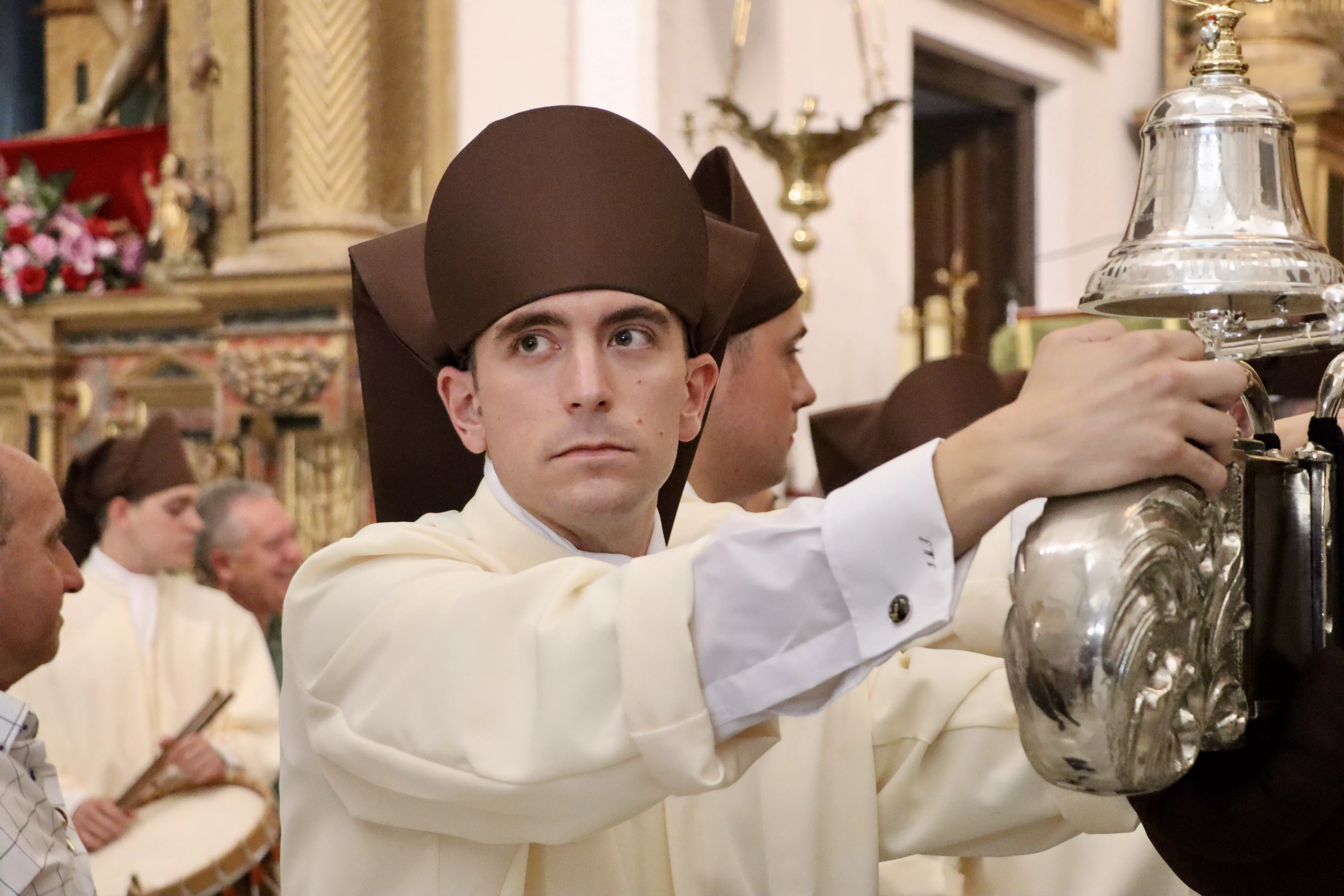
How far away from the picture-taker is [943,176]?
9.74 meters

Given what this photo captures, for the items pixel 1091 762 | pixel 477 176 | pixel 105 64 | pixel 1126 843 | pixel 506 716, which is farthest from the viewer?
pixel 105 64

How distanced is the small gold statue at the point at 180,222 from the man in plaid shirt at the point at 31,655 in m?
3.58

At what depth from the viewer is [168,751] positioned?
483 cm

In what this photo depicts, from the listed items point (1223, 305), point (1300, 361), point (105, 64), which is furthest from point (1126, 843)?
point (105, 64)

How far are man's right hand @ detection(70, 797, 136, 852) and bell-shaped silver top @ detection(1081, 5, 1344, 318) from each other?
3747 millimetres

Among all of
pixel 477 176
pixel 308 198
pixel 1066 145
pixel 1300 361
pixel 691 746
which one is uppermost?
pixel 1066 145

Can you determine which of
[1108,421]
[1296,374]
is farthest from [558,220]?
[1296,374]

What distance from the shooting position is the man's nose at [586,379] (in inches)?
65.4

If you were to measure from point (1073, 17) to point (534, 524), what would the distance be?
27.4 feet

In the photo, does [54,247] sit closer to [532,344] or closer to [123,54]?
[123,54]

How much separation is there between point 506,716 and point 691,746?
0.18 meters

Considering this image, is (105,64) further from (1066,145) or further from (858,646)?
(858,646)

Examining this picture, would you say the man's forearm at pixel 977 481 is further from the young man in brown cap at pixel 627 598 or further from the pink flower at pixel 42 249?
the pink flower at pixel 42 249

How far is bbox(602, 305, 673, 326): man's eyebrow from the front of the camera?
1705 mm
